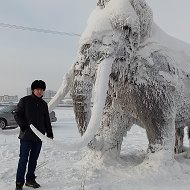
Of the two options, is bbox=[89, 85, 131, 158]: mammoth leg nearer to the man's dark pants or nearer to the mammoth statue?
the mammoth statue

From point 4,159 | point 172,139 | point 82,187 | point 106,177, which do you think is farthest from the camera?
point 4,159

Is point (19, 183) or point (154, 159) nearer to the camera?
point (19, 183)

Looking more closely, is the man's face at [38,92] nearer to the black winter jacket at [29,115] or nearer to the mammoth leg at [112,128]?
the black winter jacket at [29,115]

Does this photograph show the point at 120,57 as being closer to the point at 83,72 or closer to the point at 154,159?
the point at 83,72

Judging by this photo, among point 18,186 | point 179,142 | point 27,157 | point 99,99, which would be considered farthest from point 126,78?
point 179,142

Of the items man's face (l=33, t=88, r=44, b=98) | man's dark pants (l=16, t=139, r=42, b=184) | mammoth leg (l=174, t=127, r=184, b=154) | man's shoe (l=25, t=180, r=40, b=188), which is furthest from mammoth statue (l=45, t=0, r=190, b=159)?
mammoth leg (l=174, t=127, r=184, b=154)

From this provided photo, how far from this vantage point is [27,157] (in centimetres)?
493

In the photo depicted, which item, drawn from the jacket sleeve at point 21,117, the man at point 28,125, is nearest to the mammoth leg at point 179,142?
the man at point 28,125

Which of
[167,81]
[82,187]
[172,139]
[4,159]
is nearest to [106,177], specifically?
[82,187]

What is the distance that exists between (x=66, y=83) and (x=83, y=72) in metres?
0.48

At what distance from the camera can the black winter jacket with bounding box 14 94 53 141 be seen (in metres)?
4.86

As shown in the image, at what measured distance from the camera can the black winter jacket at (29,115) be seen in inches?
191

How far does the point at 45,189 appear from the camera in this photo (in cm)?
479

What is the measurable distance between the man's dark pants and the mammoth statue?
818 millimetres
